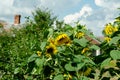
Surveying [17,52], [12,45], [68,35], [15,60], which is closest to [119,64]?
[68,35]

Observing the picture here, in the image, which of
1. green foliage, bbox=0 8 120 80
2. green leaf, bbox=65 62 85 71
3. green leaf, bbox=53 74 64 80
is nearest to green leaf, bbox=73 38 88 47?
green foliage, bbox=0 8 120 80

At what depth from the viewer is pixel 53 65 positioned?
245 cm

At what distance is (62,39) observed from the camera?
2342mm

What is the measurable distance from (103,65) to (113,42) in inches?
6.1

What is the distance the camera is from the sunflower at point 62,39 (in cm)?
234

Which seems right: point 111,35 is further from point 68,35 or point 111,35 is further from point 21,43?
point 21,43

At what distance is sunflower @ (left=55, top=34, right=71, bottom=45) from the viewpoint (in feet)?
7.67

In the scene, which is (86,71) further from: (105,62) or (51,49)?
(51,49)

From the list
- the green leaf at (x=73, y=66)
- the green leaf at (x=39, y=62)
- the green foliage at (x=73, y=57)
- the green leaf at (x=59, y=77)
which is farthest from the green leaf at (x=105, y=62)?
the green leaf at (x=39, y=62)

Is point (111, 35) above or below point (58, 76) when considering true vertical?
above

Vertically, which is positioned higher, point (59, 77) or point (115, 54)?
point (115, 54)

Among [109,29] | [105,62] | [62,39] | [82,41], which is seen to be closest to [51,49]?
[62,39]

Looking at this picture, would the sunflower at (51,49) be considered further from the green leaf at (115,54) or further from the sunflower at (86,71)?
the green leaf at (115,54)

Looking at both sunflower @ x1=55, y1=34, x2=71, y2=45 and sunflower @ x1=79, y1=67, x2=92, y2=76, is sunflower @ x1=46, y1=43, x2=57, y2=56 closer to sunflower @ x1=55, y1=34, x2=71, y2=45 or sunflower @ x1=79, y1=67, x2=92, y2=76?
sunflower @ x1=55, y1=34, x2=71, y2=45
